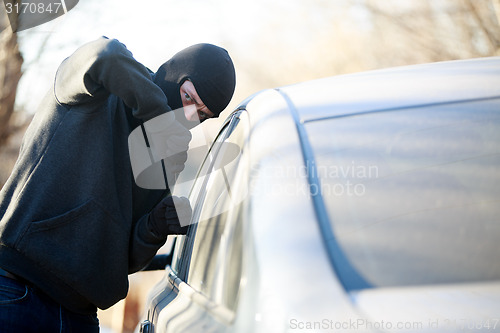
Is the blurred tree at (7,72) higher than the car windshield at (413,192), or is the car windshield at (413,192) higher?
the car windshield at (413,192)

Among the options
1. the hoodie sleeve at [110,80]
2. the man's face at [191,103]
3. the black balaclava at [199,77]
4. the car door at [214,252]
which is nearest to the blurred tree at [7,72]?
the black balaclava at [199,77]

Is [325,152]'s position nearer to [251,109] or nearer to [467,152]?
[467,152]

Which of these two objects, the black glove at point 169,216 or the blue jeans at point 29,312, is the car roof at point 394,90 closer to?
the black glove at point 169,216

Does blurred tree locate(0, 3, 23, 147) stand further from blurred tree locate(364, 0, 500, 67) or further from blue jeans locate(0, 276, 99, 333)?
blue jeans locate(0, 276, 99, 333)

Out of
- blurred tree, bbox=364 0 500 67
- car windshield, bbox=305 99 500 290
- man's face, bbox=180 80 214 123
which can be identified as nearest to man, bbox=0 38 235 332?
man's face, bbox=180 80 214 123

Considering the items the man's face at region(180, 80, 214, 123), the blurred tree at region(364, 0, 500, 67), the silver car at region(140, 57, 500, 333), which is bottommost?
the blurred tree at region(364, 0, 500, 67)

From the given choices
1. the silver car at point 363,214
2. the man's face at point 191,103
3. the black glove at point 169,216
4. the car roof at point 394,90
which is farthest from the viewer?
the man's face at point 191,103

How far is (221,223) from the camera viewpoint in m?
1.61

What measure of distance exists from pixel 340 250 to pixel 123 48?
1416mm

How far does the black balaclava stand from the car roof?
1162mm

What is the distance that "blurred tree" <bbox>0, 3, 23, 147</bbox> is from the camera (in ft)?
31.1

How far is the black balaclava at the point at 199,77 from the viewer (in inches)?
111

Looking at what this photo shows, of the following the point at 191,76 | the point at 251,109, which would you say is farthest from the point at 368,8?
the point at 251,109

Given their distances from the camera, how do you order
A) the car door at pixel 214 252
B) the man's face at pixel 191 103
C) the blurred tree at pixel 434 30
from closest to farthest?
the car door at pixel 214 252, the man's face at pixel 191 103, the blurred tree at pixel 434 30
